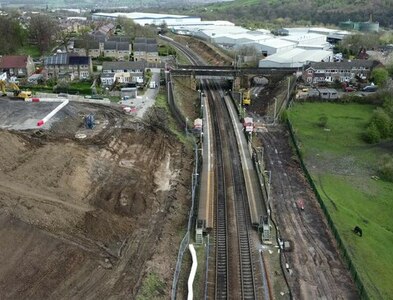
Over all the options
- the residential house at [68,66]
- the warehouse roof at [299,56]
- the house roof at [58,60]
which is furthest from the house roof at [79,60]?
the warehouse roof at [299,56]

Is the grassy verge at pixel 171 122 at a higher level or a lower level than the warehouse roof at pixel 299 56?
lower

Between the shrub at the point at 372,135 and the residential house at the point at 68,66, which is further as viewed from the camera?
the residential house at the point at 68,66

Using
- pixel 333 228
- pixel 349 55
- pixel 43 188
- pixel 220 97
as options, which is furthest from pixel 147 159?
pixel 349 55

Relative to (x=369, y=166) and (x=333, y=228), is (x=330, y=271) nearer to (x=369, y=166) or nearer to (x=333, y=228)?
(x=333, y=228)

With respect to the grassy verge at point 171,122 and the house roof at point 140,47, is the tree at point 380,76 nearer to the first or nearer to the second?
the grassy verge at point 171,122

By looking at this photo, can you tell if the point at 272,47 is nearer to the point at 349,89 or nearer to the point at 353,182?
the point at 349,89

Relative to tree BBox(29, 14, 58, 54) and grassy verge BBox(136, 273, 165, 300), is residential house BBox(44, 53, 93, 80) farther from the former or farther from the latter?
grassy verge BBox(136, 273, 165, 300)
